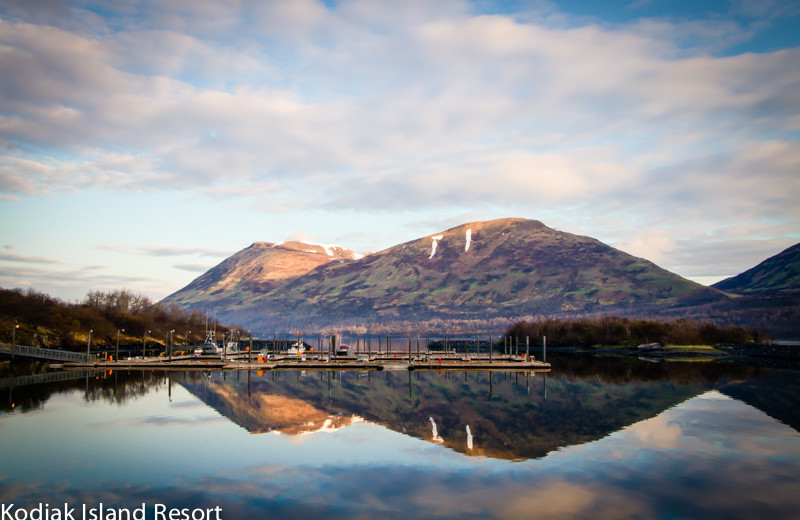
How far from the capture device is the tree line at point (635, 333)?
14538cm

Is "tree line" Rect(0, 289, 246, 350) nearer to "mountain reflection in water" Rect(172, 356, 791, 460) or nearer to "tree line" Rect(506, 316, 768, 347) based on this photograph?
"mountain reflection in water" Rect(172, 356, 791, 460)

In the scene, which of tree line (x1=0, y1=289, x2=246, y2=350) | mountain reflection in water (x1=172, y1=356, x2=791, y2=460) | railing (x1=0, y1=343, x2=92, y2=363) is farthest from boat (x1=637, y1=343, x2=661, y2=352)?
railing (x1=0, y1=343, x2=92, y2=363)

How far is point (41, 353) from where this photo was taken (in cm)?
8512

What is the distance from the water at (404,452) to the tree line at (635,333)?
9499 centimetres

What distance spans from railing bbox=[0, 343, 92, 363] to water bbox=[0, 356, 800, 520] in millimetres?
29477

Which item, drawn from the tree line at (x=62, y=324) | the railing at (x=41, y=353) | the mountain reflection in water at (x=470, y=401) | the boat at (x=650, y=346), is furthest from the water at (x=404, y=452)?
the boat at (x=650, y=346)

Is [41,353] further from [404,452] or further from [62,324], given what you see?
[404,452]

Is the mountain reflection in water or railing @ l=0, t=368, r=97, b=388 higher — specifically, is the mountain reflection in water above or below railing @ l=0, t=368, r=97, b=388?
below

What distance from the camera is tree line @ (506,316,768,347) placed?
145375mm

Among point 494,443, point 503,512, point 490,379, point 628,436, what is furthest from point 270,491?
point 490,379

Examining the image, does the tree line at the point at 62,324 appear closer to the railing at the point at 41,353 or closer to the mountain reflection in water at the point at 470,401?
the railing at the point at 41,353

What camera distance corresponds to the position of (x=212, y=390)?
59.1 meters

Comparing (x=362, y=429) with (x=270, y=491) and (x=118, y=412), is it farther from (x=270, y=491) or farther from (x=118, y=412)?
(x=118, y=412)

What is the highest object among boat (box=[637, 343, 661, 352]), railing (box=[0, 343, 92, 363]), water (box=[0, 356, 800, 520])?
railing (box=[0, 343, 92, 363])
